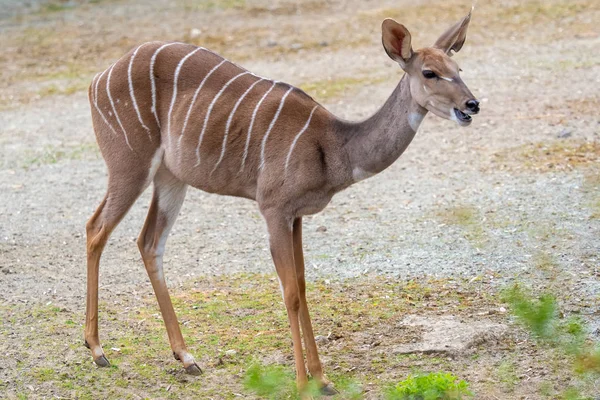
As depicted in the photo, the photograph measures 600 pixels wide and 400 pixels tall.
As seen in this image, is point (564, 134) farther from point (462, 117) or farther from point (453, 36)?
point (462, 117)

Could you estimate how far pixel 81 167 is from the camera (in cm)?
836

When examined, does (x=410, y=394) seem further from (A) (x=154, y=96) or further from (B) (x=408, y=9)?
(B) (x=408, y=9)

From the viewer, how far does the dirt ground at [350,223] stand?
454 cm

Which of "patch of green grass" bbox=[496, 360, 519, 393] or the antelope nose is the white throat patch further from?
"patch of green grass" bbox=[496, 360, 519, 393]

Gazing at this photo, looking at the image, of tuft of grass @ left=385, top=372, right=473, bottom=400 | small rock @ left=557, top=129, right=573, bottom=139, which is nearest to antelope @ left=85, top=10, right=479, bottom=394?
tuft of grass @ left=385, top=372, right=473, bottom=400

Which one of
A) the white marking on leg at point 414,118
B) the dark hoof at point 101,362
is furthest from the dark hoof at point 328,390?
the white marking on leg at point 414,118

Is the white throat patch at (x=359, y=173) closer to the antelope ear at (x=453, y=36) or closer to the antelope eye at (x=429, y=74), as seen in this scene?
the antelope eye at (x=429, y=74)

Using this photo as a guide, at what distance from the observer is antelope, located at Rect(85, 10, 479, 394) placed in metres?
4.22

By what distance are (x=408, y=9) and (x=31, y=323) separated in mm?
9204

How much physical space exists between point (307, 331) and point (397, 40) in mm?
1413

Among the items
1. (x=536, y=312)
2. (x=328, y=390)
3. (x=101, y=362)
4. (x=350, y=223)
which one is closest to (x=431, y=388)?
(x=328, y=390)

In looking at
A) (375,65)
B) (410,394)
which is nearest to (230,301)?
(410,394)

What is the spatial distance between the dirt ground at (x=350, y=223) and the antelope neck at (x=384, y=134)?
577 mm

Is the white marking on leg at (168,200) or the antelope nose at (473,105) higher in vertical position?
the antelope nose at (473,105)
